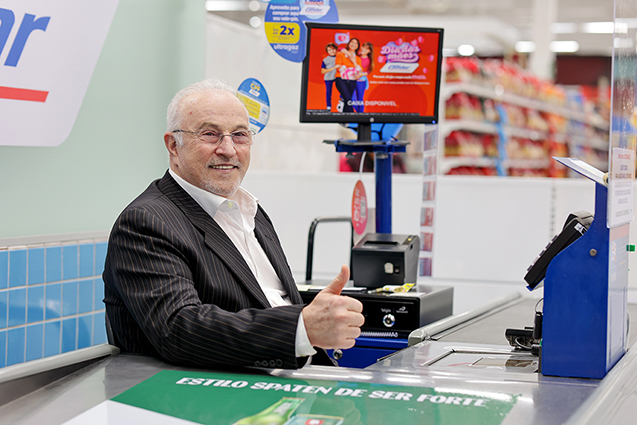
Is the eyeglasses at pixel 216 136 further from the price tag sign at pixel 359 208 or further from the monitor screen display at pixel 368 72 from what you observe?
the price tag sign at pixel 359 208

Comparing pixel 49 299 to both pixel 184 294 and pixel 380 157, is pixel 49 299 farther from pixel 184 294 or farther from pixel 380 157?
pixel 380 157

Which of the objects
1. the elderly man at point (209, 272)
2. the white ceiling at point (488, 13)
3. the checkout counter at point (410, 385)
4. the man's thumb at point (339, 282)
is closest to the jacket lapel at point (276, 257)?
the elderly man at point (209, 272)

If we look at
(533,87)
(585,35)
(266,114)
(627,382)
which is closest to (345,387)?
(627,382)

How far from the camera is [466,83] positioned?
7.08 m

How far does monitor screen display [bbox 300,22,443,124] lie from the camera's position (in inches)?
120

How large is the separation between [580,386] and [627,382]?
157 millimetres

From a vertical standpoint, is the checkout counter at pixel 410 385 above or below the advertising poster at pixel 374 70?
below

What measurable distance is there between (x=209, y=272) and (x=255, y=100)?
1.71 metres

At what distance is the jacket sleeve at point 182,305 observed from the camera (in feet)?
5.25

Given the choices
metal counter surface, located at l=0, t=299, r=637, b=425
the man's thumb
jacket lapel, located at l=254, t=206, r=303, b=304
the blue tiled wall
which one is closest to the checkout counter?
metal counter surface, located at l=0, t=299, r=637, b=425

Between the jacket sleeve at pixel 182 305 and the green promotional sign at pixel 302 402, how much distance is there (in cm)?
7

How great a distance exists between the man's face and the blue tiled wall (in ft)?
2.60

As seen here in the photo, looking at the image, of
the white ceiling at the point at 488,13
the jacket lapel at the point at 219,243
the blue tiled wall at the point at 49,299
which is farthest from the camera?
the white ceiling at the point at 488,13

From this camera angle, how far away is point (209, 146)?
2227 mm
